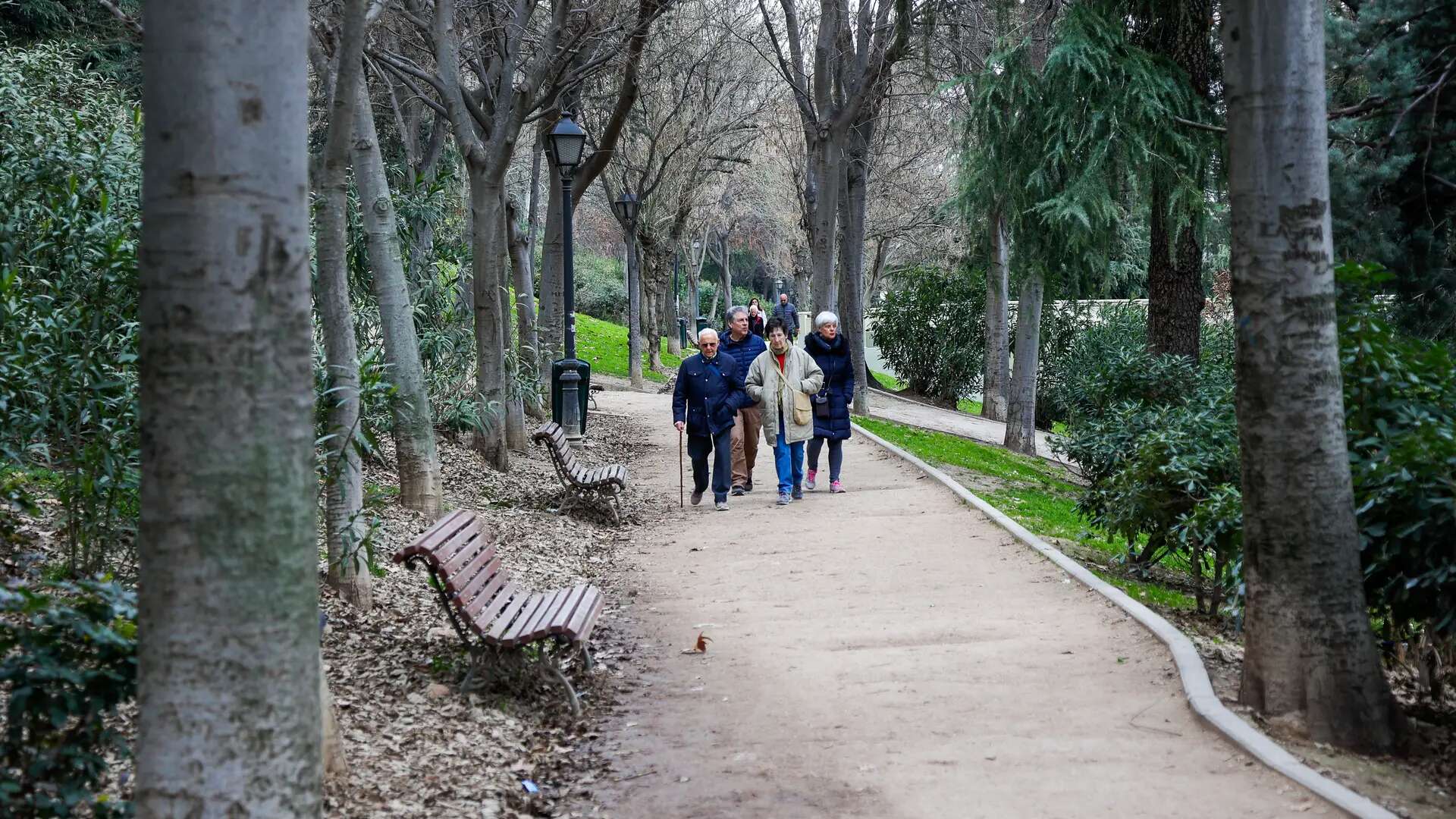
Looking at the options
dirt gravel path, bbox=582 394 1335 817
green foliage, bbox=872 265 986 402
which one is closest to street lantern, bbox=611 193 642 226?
green foliage, bbox=872 265 986 402

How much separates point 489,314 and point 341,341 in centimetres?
591

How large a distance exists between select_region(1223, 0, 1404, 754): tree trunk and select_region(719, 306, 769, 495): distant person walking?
8575 mm

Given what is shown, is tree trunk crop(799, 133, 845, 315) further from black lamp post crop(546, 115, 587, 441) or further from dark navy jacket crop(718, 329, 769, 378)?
dark navy jacket crop(718, 329, 769, 378)

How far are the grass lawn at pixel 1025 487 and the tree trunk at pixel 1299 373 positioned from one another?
127 inches

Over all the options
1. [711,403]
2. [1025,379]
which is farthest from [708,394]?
[1025,379]

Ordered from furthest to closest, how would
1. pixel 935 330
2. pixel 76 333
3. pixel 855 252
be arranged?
Result: pixel 935 330, pixel 855 252, pixel 76 333

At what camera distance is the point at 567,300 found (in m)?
18.9

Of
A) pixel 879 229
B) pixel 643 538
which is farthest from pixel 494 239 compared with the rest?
pixel 879 229

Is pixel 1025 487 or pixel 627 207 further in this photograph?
pixel 627 207

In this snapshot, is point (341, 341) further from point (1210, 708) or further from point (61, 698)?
Answer: point (1210, 708)

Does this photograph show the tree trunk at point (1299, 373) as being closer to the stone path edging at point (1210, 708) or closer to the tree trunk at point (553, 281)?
the stone path edging at point (1210, 708)

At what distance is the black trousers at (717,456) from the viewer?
1343cm

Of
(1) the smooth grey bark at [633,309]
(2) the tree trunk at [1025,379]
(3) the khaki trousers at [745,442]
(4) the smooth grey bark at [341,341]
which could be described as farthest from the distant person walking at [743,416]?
(1) the smooth grey bark at [633,309]

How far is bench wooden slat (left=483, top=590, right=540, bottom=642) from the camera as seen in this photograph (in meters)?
6.32
